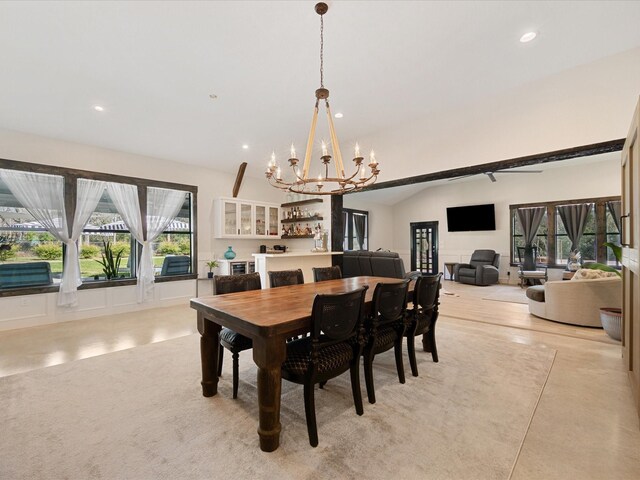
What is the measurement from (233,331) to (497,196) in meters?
8.92

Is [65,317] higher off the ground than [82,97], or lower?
lower

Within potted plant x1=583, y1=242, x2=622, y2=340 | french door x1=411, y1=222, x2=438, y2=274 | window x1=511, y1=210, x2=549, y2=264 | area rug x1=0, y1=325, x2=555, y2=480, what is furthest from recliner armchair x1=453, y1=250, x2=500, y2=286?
area rug x1=0, y1=325, x2=555, y2=480

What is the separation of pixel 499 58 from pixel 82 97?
4856 mm

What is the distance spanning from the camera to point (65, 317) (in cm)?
442

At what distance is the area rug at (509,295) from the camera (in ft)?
18.8

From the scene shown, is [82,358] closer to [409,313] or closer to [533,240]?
[409,313]

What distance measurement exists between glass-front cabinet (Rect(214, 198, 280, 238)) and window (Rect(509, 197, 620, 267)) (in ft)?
22.5

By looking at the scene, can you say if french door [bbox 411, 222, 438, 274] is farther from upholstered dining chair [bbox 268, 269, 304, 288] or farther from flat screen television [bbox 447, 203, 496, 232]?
upholstered dining chair [bbox 268, 269, 304, 288]

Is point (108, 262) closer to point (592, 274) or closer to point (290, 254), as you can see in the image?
point (290, 254)

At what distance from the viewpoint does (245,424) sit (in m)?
1.94

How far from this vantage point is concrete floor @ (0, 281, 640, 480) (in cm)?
161

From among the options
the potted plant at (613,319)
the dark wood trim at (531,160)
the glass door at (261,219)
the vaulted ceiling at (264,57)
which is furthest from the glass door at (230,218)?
the potted plant at (613,319)

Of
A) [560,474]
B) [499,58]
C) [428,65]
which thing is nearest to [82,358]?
[560,474]

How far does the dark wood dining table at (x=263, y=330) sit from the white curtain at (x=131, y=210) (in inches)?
139
